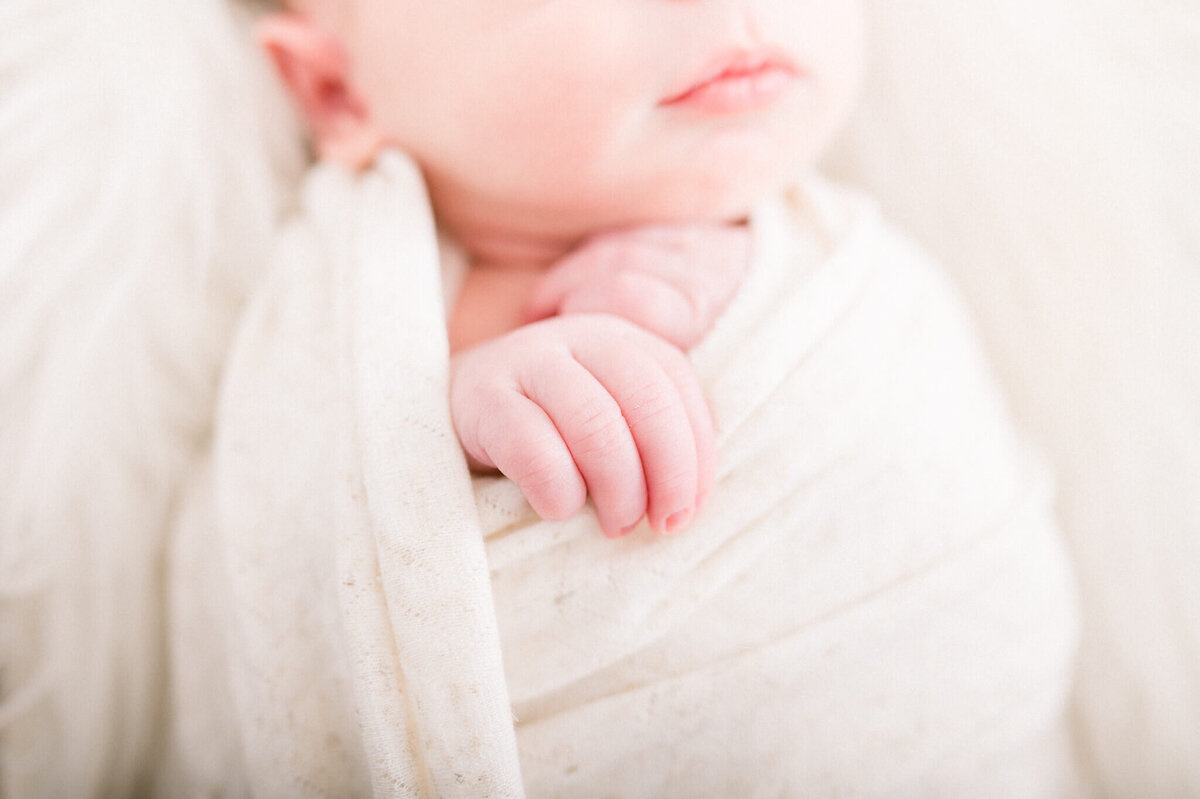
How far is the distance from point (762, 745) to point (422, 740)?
248mm

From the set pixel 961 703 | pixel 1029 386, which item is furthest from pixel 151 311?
pixel 1029 386

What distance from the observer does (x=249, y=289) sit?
84 centimetres

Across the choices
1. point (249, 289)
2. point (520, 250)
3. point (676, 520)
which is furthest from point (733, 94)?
point (249, 289)

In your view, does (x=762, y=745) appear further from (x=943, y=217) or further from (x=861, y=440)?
(x=943, y=217)

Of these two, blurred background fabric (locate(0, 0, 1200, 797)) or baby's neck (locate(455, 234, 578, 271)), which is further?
baby's neck (locate(455, 234, 578, 271))

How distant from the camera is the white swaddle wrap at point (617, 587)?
1.75 feet

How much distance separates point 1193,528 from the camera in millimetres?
742

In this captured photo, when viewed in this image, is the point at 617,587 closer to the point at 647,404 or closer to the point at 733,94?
the point at 647,404

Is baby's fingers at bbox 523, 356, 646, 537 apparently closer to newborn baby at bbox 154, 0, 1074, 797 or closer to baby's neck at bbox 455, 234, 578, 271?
newborn baby at bbox 154, 0, 1074, 797

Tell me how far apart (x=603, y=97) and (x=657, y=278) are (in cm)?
15

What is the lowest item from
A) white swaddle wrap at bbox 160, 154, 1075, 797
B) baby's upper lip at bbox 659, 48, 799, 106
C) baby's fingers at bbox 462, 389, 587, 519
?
white swaddle wrap at bbox 160, 154, 1075, 797

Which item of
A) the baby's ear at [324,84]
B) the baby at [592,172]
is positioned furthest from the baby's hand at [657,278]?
the baby's ear at [324,84]

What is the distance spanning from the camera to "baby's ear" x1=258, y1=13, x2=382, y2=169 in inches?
30.1

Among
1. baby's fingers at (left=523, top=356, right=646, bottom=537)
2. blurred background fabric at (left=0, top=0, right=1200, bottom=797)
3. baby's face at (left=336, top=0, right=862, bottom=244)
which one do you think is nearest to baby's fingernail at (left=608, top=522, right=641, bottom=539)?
baby's fingers at (left=523, top=356, right=646, bottom=537)
